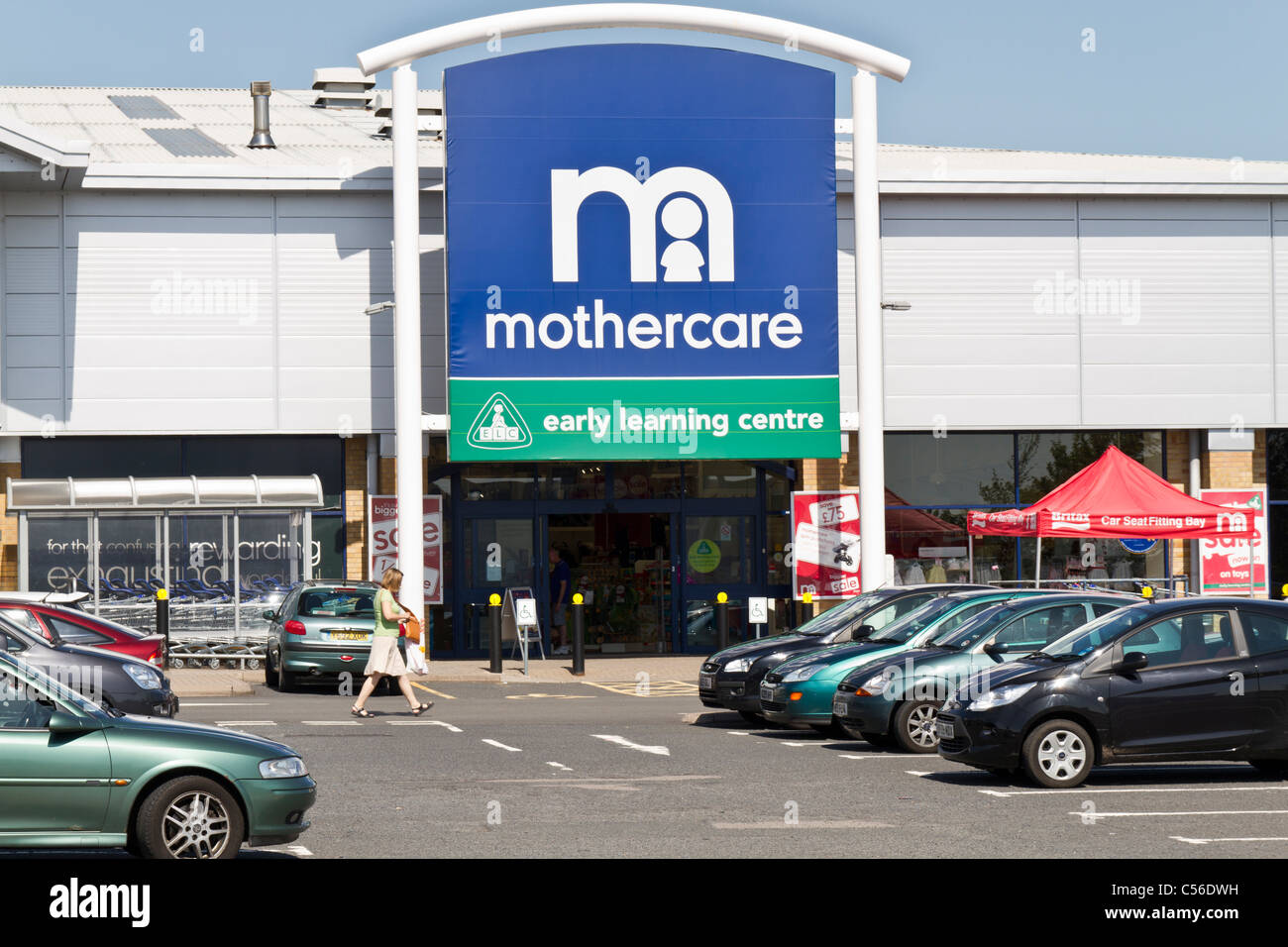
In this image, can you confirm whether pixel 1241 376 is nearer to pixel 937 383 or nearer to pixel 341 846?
pixel 937 383

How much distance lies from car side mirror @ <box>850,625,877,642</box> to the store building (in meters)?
10.4

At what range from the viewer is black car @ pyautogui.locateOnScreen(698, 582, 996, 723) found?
1889 cm

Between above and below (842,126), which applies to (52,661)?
below

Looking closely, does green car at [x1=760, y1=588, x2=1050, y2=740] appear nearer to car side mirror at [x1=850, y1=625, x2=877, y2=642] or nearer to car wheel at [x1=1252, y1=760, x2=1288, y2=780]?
car side mirror at [x1=850, y1=625, x2=877, y2=642]

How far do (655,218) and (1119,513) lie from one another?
335 inches

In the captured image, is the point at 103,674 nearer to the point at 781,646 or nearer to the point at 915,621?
the point at 781,646

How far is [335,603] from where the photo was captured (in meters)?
23.6

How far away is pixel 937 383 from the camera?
30922 mm

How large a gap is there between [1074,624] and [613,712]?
261 inches

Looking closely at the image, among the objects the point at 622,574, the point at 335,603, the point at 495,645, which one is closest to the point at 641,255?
the point at 622,574

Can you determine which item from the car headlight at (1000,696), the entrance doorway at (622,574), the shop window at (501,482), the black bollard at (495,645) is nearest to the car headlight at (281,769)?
the car headlight at (1000,696)

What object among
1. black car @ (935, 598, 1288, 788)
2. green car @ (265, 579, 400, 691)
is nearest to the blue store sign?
green car @ (265, 579, 400, 691)

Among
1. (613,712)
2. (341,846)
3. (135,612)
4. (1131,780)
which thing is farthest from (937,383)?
(341,846)

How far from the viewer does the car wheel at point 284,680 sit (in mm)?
23406
